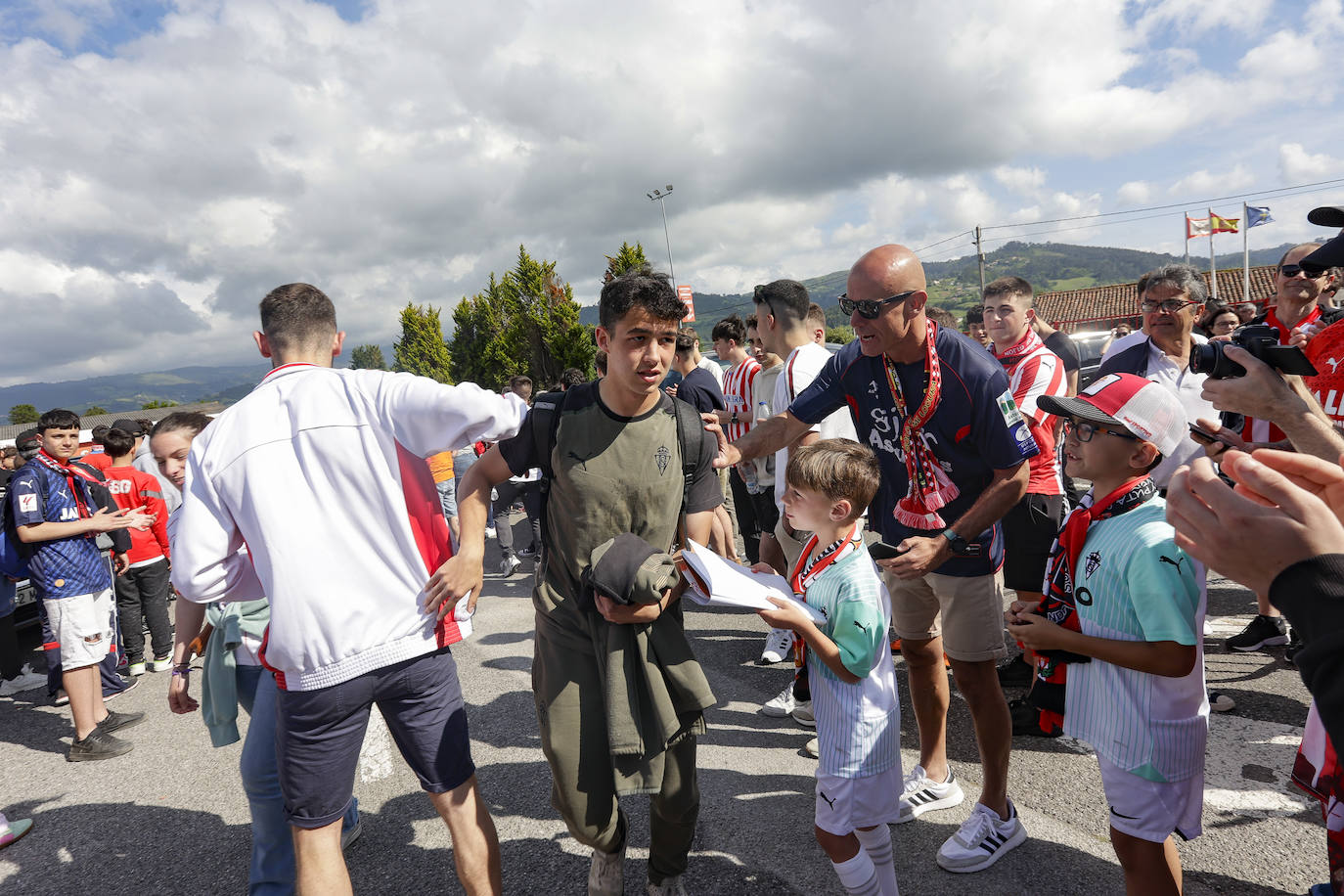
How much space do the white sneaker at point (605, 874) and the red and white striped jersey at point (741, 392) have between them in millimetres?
3529

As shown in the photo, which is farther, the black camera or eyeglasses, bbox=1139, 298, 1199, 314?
eyeglasses, bbox=1139, 298, 1199, 314

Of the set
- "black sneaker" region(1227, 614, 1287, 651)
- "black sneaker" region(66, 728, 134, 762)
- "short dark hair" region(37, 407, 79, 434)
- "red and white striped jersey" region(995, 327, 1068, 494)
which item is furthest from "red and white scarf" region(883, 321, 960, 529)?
"short dark hair" region(37, 407, 79, 434)

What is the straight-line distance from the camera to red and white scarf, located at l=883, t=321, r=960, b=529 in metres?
2.78

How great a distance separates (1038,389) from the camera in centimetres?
462

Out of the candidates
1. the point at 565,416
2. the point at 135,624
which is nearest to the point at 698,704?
the point at 565,416

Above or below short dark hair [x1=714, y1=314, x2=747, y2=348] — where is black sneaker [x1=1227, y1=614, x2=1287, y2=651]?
below

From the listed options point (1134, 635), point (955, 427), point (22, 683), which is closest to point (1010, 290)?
point (955, 427)

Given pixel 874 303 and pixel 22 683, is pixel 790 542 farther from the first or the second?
pixel 22 683

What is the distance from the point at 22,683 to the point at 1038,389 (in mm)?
8143

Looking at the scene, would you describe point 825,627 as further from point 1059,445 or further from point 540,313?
point 540,313

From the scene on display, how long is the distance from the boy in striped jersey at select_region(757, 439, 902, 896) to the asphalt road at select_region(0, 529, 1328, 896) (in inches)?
23.4

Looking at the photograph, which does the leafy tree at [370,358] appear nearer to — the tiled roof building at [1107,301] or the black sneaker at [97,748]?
the tiled roof building at [1107,301]

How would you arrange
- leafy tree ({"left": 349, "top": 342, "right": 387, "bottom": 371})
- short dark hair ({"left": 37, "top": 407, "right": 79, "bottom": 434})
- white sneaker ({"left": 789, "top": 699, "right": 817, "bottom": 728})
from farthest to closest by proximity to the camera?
leafy tree ({"left": 349, "top": 342, "right": 387, "bottom": 371})
short dark hair ({"left": 37, "top": 407, "right": 79, "bottom": 434})
white sneaker ({"left": 789, "top": 699, "right": 817, "bottom": 728})

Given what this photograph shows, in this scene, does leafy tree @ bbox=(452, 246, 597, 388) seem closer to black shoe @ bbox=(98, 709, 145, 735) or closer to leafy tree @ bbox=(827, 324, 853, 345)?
leafy tree @ bbox=(827, 324, 853, 345)
